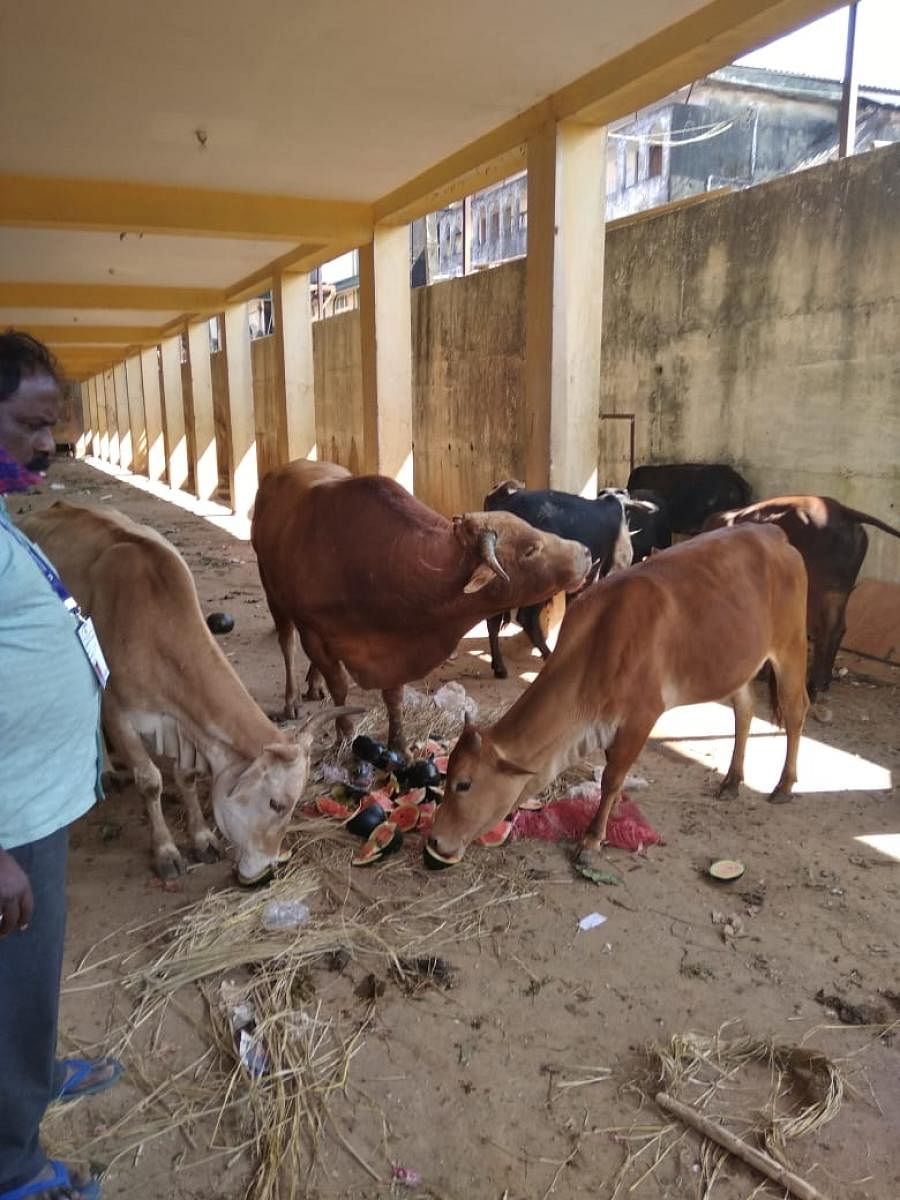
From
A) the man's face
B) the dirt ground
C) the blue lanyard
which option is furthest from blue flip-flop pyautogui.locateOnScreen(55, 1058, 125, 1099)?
the man's face

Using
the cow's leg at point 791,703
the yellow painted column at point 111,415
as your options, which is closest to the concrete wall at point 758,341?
the cow's leg at point 791,703

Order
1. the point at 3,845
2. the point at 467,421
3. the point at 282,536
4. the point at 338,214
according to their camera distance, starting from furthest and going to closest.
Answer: the point at 467,421 < the point at 338,214 < the point at 282,536 < the point at 3,845

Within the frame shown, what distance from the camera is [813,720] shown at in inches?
216

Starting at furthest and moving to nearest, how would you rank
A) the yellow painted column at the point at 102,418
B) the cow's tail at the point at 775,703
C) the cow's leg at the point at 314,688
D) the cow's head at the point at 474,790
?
the yellow painted column at the point at 102,418 → the cow's leg at the point at 314,688 → the cow's tail at the point at 775,703 → the cow's head at the point at 474,790

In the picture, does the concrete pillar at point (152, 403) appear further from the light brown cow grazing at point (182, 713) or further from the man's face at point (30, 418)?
the man's face at point (30, 418)

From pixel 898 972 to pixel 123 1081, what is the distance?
8.70 ft

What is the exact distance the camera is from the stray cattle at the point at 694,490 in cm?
724

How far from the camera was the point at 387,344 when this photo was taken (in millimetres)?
9852

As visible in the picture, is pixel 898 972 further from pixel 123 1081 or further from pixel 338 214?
pixel 338 214

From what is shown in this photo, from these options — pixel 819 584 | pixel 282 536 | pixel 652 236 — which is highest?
pixel 652 236

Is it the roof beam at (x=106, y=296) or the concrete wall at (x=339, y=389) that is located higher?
the roof beam at (x=106, y=296)

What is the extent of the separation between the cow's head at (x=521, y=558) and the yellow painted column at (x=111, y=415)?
29.5 meters

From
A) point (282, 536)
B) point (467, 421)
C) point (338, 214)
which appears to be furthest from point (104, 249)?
point (282, 536)

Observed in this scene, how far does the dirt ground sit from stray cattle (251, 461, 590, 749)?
3.85ft
